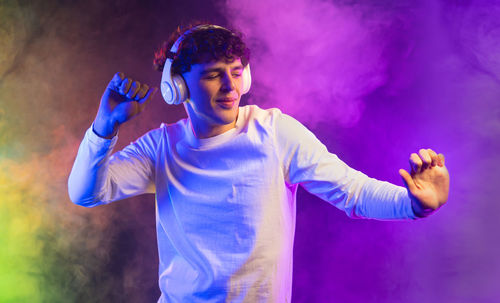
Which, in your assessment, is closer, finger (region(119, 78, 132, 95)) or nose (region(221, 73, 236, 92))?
finger (region(119, 78, 132, 95))

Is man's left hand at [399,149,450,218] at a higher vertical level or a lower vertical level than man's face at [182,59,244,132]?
lower

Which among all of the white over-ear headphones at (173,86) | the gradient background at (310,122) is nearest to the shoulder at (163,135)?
the white over-ear headphones at (173,86)

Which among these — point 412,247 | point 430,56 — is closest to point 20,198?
point 412,247

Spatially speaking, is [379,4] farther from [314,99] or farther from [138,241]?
[138,241]

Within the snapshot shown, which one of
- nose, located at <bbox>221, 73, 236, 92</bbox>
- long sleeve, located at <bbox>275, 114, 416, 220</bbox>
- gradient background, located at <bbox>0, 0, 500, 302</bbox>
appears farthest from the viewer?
gradient background, located at <bbox>0, 0, 500, 302</bbox>

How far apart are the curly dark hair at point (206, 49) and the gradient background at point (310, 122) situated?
0.55 meters

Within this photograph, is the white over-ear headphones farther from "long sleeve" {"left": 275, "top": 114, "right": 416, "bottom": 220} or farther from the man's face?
"long sleeve" {"left": 275, "top": 114, "right": 416, "bottom": 220}

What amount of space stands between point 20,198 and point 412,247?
6.80 ft

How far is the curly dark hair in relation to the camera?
4.77 ft

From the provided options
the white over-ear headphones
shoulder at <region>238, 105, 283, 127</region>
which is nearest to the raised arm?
the white over-ear headphones

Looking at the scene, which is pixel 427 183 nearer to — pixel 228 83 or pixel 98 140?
pixel 228 83

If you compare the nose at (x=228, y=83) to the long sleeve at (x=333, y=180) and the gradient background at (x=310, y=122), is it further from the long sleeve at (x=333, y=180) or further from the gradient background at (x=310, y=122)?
the gradient background at (x=310, y=122)

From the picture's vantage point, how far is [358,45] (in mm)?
1897

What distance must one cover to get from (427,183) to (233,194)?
631mm
